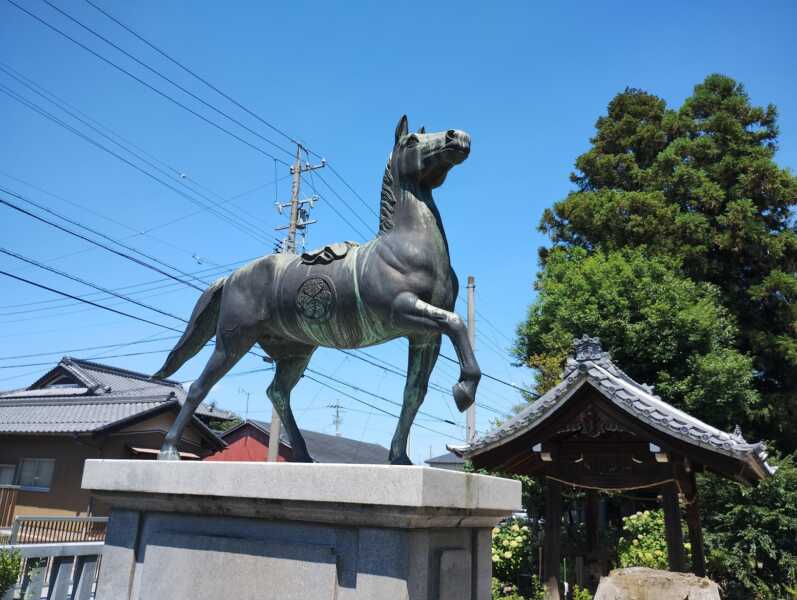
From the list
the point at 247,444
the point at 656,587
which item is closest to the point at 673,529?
the point at 656,587

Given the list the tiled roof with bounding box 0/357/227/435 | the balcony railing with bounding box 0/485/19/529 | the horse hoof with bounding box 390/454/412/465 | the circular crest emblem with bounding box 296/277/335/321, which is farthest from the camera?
the tiled roof with bounding box 0/357/227/435

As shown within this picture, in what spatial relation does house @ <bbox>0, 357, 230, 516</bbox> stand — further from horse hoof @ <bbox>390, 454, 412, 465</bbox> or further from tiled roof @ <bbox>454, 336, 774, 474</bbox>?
horse hoof @ <bbox>390, 454, 412, 465</bbox>

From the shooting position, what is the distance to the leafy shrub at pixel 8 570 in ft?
24.0

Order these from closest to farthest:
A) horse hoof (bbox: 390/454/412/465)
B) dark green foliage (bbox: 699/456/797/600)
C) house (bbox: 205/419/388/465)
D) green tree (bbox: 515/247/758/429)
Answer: horse hoof (bbox: 390/454/412/465)
dark green foliage (bbox: 699/456/797/600)
green tree (bbox: 515/247/758/429)
house (bbox: 205/419/388/465)

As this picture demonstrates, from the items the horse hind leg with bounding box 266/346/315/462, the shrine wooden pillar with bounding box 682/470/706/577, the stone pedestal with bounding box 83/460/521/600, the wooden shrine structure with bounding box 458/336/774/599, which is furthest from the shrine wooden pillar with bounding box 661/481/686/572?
the horse hind leg with bounding box 266/346/315/462

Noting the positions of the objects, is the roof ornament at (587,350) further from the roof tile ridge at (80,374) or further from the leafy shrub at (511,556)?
the roof tile ridge at (80,374)

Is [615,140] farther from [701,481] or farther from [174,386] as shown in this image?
[174,386]

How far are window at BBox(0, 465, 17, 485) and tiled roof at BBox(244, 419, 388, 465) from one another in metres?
12.7

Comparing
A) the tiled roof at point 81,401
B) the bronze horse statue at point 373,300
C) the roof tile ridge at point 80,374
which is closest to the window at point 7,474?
the tiled roof at point 81,401

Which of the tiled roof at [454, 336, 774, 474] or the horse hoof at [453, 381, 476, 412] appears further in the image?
the tiled roof at [454, 336, 774, 474]

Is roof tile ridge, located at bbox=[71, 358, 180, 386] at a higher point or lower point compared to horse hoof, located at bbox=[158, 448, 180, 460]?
higher

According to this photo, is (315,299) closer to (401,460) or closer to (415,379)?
(415,379)

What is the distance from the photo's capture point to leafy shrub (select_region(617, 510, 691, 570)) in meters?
10.7

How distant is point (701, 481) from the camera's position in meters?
13.2
